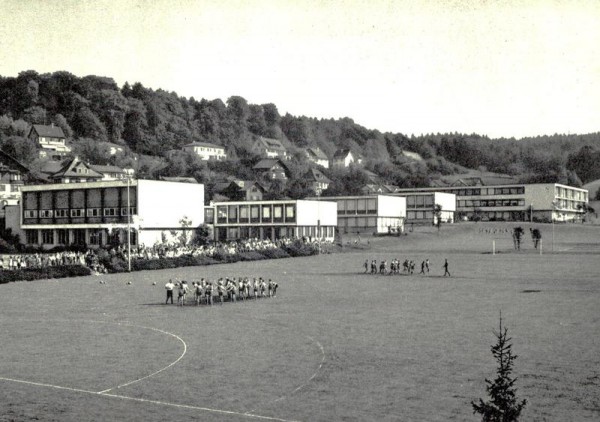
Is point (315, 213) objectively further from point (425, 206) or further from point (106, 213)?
point (425, 206)

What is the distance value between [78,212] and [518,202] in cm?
10498

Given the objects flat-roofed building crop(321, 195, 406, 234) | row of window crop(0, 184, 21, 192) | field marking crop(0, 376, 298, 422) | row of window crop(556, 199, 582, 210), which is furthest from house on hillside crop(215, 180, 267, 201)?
field marking crop(0, 376, 298, 422)

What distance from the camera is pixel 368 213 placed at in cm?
11656

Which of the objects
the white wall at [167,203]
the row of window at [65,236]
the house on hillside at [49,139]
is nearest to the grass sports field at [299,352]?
the white wall at [167,203]

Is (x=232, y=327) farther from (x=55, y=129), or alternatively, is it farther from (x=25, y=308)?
(x=55, y=129)

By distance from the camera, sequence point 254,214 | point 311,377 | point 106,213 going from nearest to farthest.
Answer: point 311,377, point 106,213, point 254,214

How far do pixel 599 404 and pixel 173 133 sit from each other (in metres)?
181

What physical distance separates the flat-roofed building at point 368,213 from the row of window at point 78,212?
5009 centimetres

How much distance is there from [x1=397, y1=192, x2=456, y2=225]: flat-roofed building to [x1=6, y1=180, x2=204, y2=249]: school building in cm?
6491

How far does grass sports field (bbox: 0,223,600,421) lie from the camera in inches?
627

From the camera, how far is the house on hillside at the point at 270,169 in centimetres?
16348

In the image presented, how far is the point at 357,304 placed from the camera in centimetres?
3388

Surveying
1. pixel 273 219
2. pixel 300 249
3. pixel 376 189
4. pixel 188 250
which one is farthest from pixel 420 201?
pixel 188 250

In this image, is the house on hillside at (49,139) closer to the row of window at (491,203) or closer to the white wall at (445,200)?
the white wall at (445,200)
